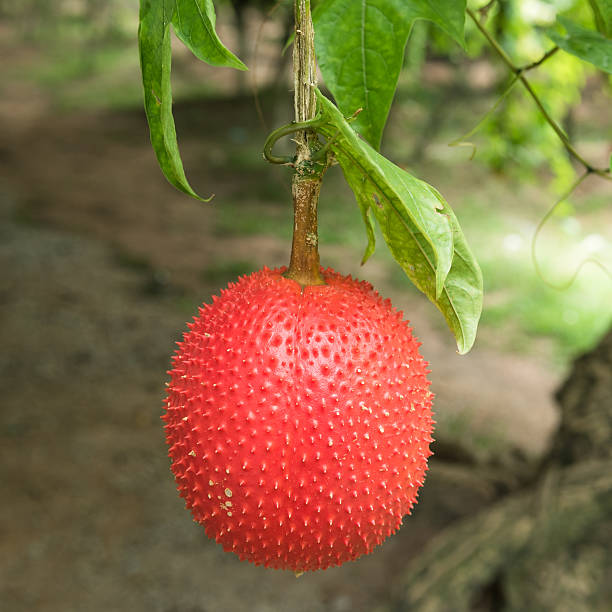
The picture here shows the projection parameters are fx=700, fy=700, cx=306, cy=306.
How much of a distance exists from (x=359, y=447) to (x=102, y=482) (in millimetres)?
3884

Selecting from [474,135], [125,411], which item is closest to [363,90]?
[125,411]

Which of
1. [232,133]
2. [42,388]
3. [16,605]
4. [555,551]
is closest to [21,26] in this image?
[232,133]

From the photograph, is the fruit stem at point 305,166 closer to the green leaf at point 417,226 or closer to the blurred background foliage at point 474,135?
the green leaf at point 417,226

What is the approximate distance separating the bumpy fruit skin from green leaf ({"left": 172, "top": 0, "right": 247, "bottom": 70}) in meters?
0.35

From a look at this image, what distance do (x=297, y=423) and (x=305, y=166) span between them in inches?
14.3

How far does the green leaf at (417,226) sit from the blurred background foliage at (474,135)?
25 centimetres

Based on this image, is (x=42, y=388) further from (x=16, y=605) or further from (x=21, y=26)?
(x=21, y=26)

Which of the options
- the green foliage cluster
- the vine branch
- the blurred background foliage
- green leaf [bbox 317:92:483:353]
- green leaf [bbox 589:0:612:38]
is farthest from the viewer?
the blurred background foliage

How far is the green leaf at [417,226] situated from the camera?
80cm

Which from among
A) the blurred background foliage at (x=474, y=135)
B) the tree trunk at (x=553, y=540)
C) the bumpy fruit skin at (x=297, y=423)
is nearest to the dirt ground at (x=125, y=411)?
the blurred background foliage at (x=474, y=135)

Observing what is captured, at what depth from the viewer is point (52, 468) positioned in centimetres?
459

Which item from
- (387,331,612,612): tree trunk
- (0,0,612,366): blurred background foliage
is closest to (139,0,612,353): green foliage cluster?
(0,0,612,366): blurred background foliage

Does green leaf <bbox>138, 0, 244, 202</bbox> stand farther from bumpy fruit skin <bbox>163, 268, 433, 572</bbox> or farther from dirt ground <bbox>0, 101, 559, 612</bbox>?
dirt ground <bbox>0, 101, 559, 612</bbox>

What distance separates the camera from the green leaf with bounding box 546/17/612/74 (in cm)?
110
